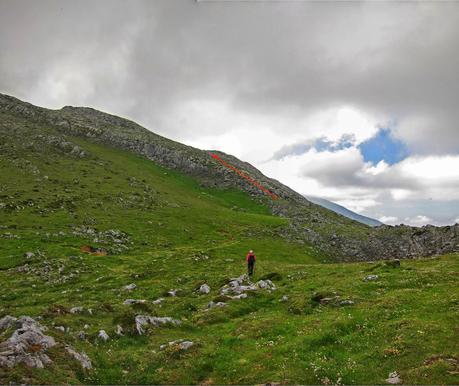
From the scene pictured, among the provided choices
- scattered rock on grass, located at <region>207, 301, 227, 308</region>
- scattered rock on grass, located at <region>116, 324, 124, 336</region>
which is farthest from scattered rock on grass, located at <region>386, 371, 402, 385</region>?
scattered rock on grass, located at <region>116, 324, 124, 336</region>

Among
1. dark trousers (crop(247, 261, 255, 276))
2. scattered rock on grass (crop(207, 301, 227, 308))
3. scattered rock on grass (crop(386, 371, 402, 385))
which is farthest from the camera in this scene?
dark trousers (crop(247, 261, 255, 276))

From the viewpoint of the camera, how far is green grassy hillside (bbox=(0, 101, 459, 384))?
2081cm

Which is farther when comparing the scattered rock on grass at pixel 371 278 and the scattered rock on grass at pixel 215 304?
the scattered rock on grass at pixel 371 278

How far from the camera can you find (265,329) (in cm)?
2788

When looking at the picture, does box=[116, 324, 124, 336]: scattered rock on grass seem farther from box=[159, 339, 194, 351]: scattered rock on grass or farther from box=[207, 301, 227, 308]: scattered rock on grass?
box=[207, 301, 227, 308]: scattered rock on grass

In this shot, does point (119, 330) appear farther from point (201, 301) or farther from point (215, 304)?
point (201, 301)

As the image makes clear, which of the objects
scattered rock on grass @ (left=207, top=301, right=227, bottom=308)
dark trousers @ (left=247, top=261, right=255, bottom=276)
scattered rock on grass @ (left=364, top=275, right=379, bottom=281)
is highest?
scattered rock on grass @ (left=364, top=275, right=379, bottom=281)

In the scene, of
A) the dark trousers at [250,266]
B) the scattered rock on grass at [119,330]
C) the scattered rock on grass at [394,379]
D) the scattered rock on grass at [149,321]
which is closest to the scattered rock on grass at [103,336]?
the scattered rock on grass at [119,330]

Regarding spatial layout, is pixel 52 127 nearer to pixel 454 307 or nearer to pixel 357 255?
pixel 357 255

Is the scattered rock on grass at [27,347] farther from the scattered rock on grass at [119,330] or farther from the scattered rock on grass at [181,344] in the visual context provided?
the scattered rock on grass at [181,344]

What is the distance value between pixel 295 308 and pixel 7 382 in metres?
22.2

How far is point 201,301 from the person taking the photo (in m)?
38.2

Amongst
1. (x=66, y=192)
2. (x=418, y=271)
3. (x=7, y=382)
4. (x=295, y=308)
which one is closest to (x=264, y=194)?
(x=66, y=192)

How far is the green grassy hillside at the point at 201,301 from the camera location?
20812mm
